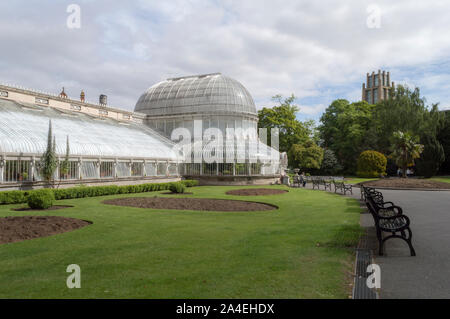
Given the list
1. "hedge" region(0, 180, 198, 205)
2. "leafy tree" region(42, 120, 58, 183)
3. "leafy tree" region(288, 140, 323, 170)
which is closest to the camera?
"hedge" region(0, 180, 198, 205)

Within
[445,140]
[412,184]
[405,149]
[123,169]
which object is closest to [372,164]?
[405,149]

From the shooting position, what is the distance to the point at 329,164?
58219 mm

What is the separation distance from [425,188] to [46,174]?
29.8 metres

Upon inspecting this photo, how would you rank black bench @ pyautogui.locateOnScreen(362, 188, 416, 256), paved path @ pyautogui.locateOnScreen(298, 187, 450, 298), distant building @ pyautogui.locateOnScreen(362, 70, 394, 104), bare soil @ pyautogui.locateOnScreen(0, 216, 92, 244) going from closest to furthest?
paved path @ pyautogui.locateOnScreen(298, 187, 450, 298) → black bench @ pyautogui.locateOnScreen(362, 188, 416, 256) → bare soil @ pyautogui.locateOnScreen(0, 216, 92, 244) → distant building @ pyautogui.locateOnScreen(362, 70, 394, 104)

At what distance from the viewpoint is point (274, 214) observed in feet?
45.6

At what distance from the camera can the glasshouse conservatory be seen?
73.3 ft

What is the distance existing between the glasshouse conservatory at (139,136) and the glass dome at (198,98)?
14 centimetres

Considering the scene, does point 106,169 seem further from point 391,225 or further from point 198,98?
point 391,225

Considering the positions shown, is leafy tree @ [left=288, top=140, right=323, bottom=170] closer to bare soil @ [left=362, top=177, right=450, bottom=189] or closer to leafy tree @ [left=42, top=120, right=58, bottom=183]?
bare soil @ [left=362, top=177, right=450, bottom=189]

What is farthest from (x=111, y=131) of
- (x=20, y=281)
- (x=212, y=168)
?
(x=20, y=281)

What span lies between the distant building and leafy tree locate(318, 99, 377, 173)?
7634 cm
